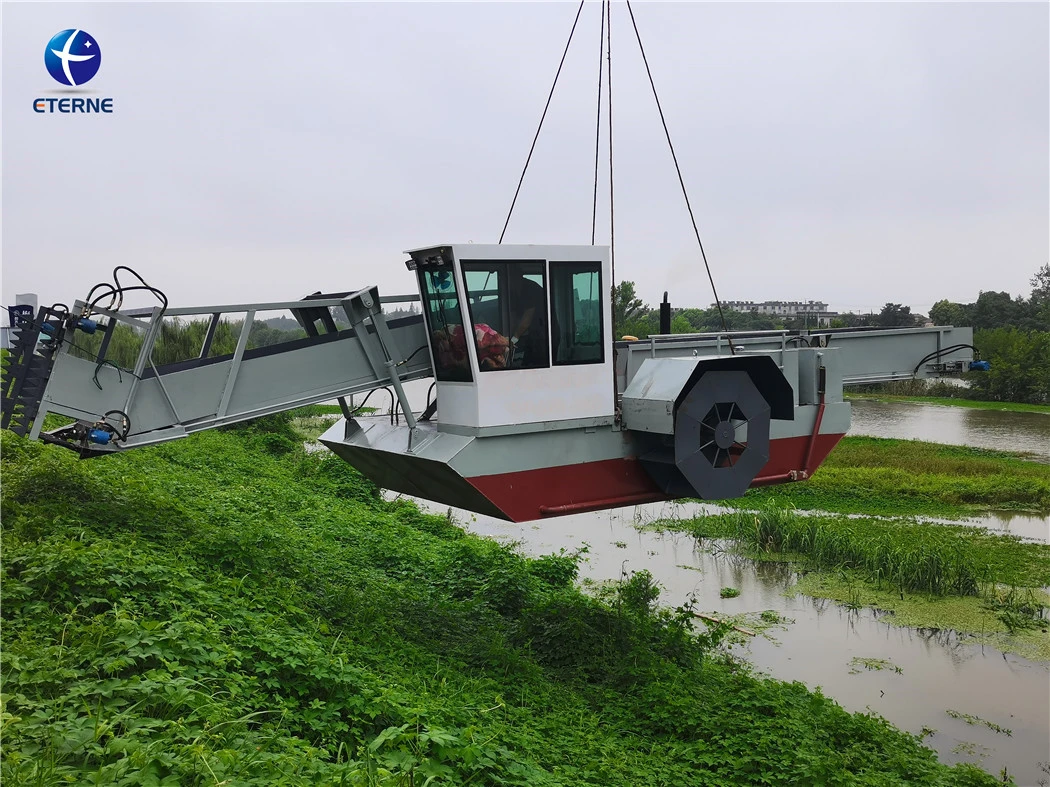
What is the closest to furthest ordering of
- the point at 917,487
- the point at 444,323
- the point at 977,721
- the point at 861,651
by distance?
the point at 444,323
the point at 977,721
the point at 861,651
the point at 917,487

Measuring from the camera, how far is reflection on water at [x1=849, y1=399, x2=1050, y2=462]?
2969 cm

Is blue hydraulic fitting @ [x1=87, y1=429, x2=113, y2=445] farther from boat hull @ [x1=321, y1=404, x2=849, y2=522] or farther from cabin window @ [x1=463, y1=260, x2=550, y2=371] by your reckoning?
cabin window @ [x1=463, y1=260, x2=550, y2=371]

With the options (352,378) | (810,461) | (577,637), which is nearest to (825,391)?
(810,461)

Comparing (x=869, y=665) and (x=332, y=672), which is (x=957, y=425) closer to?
(x=869, y=665)

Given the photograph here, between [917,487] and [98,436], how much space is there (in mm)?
19928

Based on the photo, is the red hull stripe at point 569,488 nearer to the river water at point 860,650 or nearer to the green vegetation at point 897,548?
the river water at point 860,650

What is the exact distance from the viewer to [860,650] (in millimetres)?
11336

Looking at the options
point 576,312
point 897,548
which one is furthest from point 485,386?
point 897,548

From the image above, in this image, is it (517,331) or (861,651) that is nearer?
(517,331)

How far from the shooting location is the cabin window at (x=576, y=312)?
746 cm

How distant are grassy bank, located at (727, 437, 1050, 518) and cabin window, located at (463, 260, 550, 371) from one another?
1345 cm

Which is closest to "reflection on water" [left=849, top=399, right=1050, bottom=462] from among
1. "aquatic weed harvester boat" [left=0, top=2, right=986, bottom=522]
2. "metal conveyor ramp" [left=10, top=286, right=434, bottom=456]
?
"aquatic weed harvester boat" [left=0, top=2, right=986, bottom=522]

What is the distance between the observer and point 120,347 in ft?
70.2

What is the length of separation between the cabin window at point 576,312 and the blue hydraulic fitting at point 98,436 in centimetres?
378
